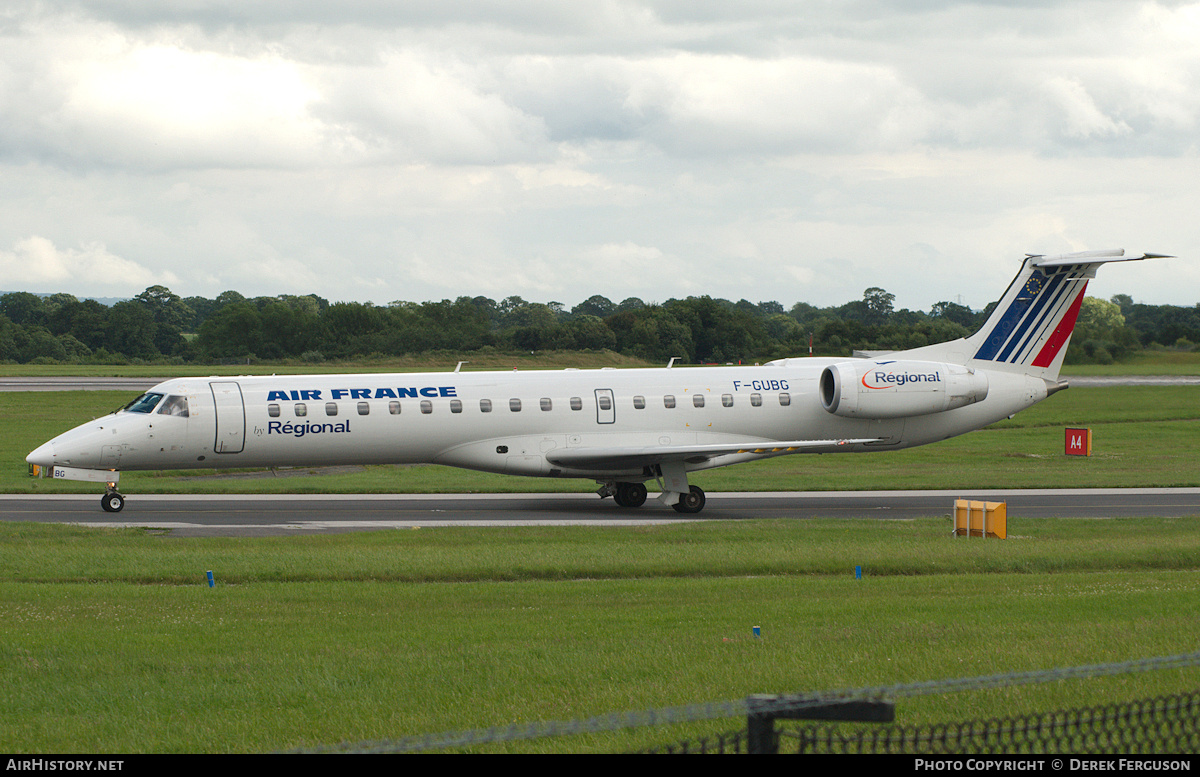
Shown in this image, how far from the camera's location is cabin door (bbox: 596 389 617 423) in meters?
30.4

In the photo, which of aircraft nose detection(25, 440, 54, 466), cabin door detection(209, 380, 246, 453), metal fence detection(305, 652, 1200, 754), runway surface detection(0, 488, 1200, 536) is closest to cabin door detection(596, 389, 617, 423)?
runway surface detection(0, 488, 1200, 536)

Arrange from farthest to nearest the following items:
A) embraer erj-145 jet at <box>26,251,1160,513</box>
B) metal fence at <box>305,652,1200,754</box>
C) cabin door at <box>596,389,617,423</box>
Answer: cabin door at <box>596,389,617,423</box> < embraer erj-145 jet at <box>26,251,1160,513</box> < metal fence at <box>305,652,1200,754</box>

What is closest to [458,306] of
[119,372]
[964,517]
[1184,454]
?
[119,372]

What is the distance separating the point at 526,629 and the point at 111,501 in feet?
62.2

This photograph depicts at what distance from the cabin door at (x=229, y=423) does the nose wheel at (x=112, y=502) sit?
110 inches

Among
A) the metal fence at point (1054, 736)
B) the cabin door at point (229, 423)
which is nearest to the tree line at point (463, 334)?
the cabin door at point (229, 423)

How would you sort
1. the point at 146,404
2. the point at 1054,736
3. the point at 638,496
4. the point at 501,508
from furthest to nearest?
the point at 638,496 < the point at 501,508 < the point at 146,404 < the point at 1054,736

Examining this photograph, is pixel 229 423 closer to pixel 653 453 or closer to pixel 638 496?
pixel 653 453

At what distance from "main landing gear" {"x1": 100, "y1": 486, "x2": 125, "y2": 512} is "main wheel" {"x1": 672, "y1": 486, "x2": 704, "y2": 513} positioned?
46.2ft

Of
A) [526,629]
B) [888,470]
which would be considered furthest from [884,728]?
[888,470]

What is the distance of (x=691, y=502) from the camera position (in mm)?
29891

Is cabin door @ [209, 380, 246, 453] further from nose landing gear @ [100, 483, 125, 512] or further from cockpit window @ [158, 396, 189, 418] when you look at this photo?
nose landing gear @ [100, 483, 125, 512]
